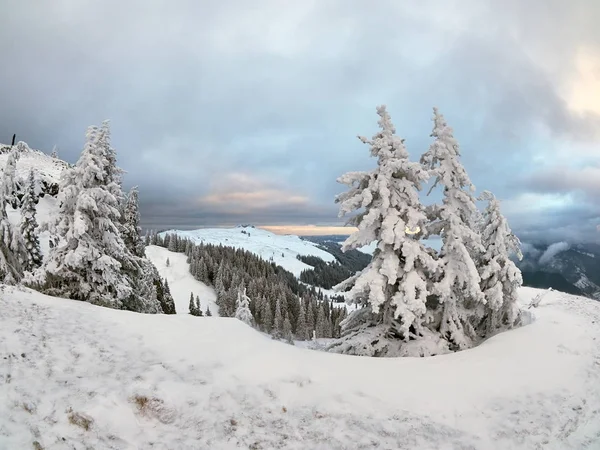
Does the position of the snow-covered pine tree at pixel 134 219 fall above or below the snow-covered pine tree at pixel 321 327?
above

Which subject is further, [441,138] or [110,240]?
[110,240]

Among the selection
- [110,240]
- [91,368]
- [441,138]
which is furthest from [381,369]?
[110,240]

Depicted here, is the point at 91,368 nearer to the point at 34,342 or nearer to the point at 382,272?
the point at 34,342

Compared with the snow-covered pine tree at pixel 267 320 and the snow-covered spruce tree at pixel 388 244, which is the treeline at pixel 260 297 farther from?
the snow-covered spruce tree at pixel 388 244

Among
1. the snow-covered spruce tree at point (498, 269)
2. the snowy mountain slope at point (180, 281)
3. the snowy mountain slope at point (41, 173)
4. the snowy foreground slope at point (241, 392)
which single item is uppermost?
the snowy mountain slope at point (41, 173)

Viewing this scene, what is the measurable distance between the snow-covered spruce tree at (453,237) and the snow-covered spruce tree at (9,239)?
19.9m

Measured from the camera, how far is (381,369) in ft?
32.8

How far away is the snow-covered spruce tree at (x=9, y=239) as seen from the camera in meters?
17.0

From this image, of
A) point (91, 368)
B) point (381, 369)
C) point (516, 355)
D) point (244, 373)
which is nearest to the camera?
point (91, 368)

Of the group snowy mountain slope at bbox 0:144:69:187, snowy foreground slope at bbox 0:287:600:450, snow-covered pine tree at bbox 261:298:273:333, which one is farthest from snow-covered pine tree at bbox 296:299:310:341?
snowy foreground slope at bbox 0:287:600:450

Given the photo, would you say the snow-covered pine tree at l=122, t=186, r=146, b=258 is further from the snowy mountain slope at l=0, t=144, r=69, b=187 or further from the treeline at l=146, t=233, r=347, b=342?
the treeline at l=146, t=233, r=347, b=342

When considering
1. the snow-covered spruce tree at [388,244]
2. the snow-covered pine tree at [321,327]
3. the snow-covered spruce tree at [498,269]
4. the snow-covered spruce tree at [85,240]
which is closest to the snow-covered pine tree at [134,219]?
the snow-covered spruce tree at [85,240]

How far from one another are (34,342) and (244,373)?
5101 millimetres

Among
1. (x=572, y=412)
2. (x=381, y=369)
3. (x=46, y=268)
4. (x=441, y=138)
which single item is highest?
(x=441, y=138)
